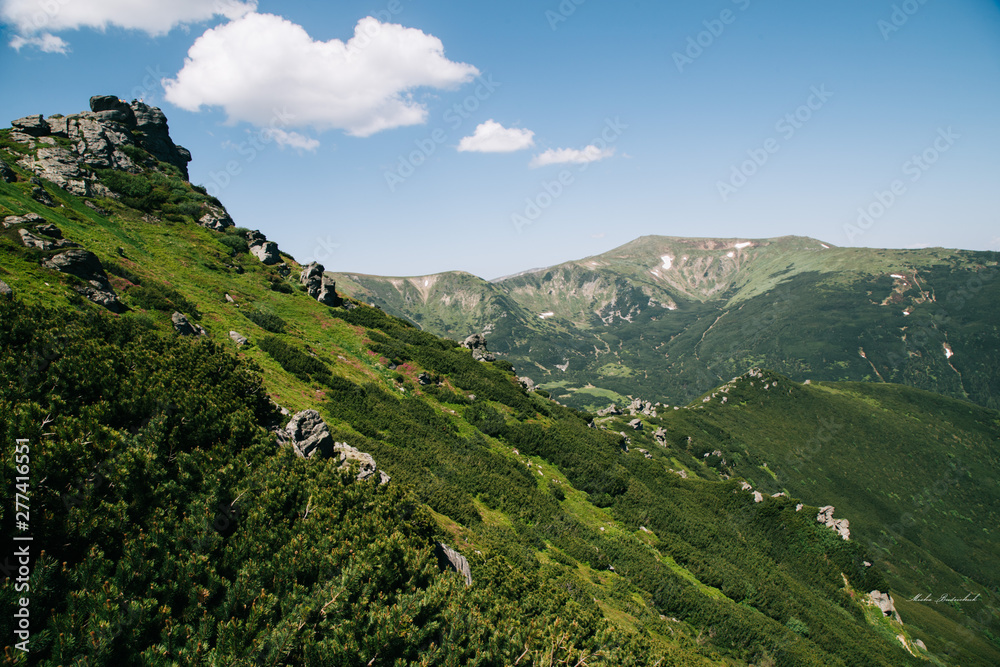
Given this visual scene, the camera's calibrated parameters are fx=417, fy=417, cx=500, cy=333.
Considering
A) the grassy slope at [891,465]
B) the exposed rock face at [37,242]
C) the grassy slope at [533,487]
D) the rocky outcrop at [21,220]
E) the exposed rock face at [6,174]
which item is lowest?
the grassy slope at [891,465]

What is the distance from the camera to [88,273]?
25312mm

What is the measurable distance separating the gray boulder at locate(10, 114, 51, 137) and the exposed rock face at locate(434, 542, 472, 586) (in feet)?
231

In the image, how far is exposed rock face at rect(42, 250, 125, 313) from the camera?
24031 mm

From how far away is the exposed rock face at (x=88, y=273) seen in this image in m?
24.0

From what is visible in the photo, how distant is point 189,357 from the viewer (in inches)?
567

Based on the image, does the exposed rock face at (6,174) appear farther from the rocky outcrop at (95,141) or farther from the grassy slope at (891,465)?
the grassy slope at (891,465)

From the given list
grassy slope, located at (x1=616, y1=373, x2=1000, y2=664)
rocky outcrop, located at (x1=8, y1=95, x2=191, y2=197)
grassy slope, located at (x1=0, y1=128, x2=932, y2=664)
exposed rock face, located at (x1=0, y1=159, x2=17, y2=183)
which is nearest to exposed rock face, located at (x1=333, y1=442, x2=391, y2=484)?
grassy slope, located at (x1=0, y1=128, x2=932, y2=664)

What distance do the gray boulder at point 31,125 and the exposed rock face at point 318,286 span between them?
3346cm

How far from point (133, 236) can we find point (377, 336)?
25.6 m

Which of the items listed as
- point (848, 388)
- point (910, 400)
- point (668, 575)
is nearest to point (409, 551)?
point (668, 575)

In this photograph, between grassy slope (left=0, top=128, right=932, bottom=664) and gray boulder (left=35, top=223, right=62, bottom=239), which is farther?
gray boulder (left=35, top=223, right=62, bottom=239)

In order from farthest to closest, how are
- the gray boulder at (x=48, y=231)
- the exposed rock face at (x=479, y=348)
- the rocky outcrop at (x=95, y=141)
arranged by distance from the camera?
the exposed rock face at (x=479, y=348) < the rocky outcrop at (x=95, y=141) < the gray boulder at (x=48, y=231)

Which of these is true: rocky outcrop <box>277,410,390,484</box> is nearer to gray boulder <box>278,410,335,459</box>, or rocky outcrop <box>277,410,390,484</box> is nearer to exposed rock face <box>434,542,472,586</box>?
gray boulder <box>278,410,335,459</box>

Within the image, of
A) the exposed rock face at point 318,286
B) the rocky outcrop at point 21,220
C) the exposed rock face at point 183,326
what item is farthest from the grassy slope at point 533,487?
the exposed rock face at point 318,286
